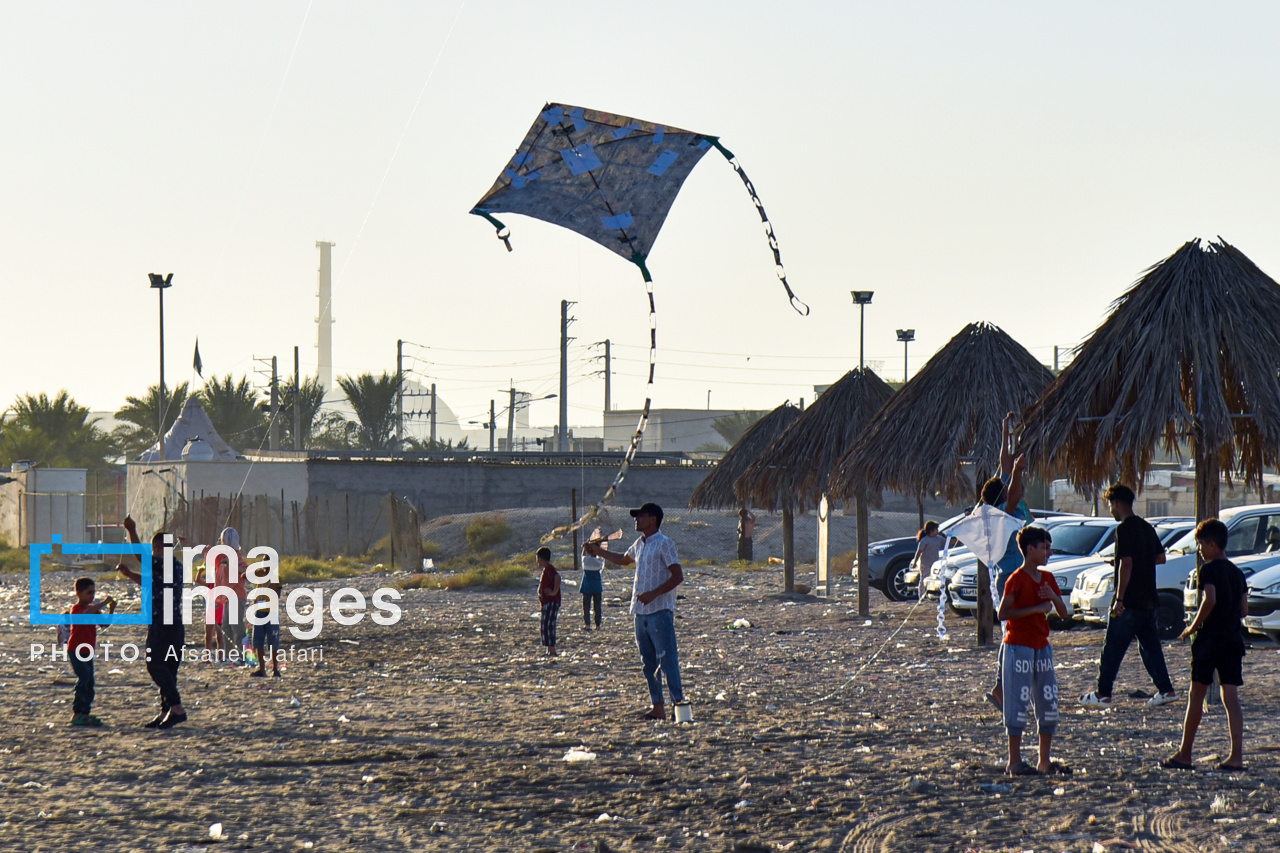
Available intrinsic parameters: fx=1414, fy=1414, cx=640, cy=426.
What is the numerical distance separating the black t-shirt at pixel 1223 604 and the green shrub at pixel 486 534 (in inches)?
1288

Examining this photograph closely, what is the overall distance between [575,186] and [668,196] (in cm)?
75

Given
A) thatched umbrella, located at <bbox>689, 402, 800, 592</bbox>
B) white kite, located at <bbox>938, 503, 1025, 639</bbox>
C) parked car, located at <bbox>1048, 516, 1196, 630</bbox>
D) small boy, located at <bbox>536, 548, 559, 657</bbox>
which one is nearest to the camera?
white kite, located at <bbox>938, 503, 1025, 639</bbox>

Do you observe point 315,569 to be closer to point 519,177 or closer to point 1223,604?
point 519,177

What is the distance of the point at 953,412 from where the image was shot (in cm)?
1670

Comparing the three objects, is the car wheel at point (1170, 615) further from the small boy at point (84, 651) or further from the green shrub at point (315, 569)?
the green shrub at point (315, 569)

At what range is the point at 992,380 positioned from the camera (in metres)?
16.6

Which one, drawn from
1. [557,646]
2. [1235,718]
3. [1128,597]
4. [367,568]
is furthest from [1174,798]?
[367,568]

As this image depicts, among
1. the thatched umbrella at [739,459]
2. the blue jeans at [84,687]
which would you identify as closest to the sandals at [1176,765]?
the blue jeans at [84,687]

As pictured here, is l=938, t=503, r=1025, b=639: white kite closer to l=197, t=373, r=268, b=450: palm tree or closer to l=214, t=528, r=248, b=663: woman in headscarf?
l=214, t=528, r=248, b=663: woman in headscarf

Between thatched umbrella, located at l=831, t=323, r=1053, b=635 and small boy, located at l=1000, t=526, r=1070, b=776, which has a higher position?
thatched umbrella, located at l=831, t=323, r=1053, b=635

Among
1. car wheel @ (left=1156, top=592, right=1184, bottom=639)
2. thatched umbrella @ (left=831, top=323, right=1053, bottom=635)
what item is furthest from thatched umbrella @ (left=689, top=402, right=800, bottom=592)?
car wheel @ (left=1156, top=592, right=1184, bottom=639)

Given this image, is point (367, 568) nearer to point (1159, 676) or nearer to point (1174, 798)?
point (1159, 676)

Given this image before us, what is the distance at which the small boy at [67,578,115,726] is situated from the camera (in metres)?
11.1

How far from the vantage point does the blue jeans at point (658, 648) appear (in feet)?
33.9
